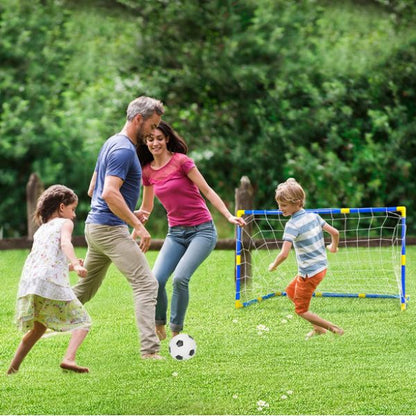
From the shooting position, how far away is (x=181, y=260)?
21.8 feet

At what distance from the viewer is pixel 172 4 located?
14.4 m

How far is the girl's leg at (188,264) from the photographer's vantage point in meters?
6.57

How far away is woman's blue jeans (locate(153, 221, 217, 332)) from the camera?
21.6 ft

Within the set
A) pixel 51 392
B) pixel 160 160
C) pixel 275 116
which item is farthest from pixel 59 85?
pixel 51 392

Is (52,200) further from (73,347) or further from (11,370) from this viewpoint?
(11,370)

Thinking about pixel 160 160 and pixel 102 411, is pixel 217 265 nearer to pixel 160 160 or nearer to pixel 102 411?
pixel 160 160

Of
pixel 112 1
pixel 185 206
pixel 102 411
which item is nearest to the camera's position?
pixel 102 411

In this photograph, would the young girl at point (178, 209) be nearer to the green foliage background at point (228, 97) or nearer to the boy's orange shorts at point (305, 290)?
the boy's orange shorts at point (305, 290)

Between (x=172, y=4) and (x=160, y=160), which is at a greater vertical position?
(x=172, y=4)

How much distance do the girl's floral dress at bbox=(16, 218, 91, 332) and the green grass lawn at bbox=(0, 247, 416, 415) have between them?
0.43 meters

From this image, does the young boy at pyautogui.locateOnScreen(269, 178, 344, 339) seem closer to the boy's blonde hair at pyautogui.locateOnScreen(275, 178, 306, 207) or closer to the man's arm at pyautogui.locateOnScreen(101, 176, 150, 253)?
the boy's blonde hair at pyautogui.locateOnScreen(275, 178, 306, 207)

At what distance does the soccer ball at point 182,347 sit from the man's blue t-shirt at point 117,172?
94 cm

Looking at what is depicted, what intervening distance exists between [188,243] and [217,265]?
14.0ft

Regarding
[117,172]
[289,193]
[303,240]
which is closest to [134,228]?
[117,172]
